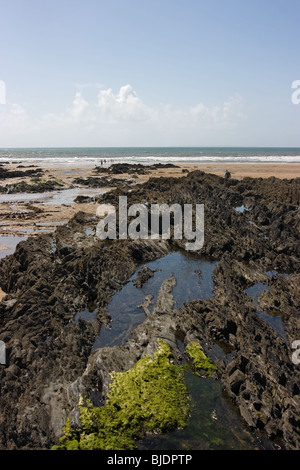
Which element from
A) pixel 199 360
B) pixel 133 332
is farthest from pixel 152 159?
pixel 199 360

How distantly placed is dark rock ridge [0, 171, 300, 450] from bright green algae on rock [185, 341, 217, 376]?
334mm

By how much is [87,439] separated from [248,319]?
26.4 ft

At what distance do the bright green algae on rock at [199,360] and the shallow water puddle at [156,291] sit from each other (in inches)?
116

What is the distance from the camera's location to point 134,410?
384 inches

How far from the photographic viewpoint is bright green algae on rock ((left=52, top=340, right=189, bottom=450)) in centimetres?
875

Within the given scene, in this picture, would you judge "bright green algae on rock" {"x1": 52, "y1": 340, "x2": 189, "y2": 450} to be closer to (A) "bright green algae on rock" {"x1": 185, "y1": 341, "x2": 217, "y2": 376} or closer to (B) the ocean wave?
(A) "bright green algae on rock" {"x1": 185, "y1": 341, "x2": 217, "y2": 376}

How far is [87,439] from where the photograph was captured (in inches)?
341

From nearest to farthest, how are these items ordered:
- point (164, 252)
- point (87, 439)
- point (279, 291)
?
1. point (87, 439)
2. point (279, 291)
3. point (164, 252)

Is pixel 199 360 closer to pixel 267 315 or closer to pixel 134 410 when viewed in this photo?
pixel 134 410

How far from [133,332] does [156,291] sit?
4.68 metres

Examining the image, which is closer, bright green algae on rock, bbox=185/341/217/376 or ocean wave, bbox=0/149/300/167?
bright green algae on rock, bbox=185/341/217/376

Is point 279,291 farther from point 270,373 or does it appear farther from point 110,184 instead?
point 110,184

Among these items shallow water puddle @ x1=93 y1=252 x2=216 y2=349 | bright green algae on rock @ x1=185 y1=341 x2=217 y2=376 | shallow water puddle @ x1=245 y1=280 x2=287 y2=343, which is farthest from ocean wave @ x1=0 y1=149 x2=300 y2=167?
bright green algae on rock @ x1=185 y1=341 x2=217 y2=376
